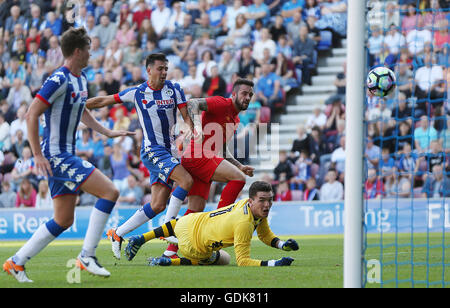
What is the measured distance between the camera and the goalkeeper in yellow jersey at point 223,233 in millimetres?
7371

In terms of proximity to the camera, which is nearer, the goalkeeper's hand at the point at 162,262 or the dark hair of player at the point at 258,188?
the dark hair of player at the point at 258,188

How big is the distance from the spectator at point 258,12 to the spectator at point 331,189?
14.4ft

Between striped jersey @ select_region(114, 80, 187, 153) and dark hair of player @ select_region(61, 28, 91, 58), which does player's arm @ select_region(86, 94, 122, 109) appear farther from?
dark hair of player @ select_region(61, 28, 91, 58)

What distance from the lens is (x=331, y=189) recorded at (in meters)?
13.9

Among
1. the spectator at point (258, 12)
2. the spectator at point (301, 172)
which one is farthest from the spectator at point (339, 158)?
the spectator at point (258, 12)

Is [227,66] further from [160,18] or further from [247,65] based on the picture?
[160,18]

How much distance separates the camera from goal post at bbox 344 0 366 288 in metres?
5.35

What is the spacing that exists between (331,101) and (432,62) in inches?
110

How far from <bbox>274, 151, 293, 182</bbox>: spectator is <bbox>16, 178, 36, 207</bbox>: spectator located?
502 centimetres

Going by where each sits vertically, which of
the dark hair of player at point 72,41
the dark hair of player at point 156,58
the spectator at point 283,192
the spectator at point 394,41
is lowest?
the spectator at point 283,192

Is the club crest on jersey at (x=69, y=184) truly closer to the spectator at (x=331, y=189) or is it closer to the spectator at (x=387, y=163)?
the spectator at (x=387, y=163)

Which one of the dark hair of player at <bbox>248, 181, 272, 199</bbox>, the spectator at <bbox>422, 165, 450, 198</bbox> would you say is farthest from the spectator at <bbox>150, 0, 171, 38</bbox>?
the dark hair of player at <bbox>248, 181, 272, 199</bbox>

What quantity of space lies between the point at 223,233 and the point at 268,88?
8.73m

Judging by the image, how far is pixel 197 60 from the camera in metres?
17.0
